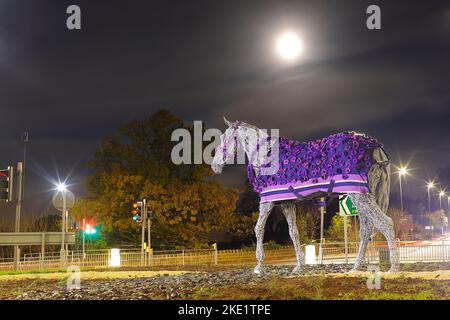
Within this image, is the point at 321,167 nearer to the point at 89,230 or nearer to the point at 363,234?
the point at 363,234

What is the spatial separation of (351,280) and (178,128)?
92.8ft

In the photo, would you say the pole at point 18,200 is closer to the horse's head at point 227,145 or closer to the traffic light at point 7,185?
the traffic light at point 7,185

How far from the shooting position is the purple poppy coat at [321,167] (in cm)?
1266

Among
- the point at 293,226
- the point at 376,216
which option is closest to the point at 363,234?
the point at 376,216

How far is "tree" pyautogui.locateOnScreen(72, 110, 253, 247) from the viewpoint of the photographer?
35.5 meters

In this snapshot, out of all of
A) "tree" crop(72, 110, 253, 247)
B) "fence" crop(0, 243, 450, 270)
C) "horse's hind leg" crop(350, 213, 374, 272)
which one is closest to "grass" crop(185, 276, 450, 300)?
"horse's hind leg" crop(350, 213, 374, 272)

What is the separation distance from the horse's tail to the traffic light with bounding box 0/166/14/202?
15.9 metres

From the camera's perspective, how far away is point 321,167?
511 inches

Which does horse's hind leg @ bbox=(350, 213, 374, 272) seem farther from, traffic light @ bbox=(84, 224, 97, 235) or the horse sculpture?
traffic light @ bbox=(84, 224, 97, 235)
